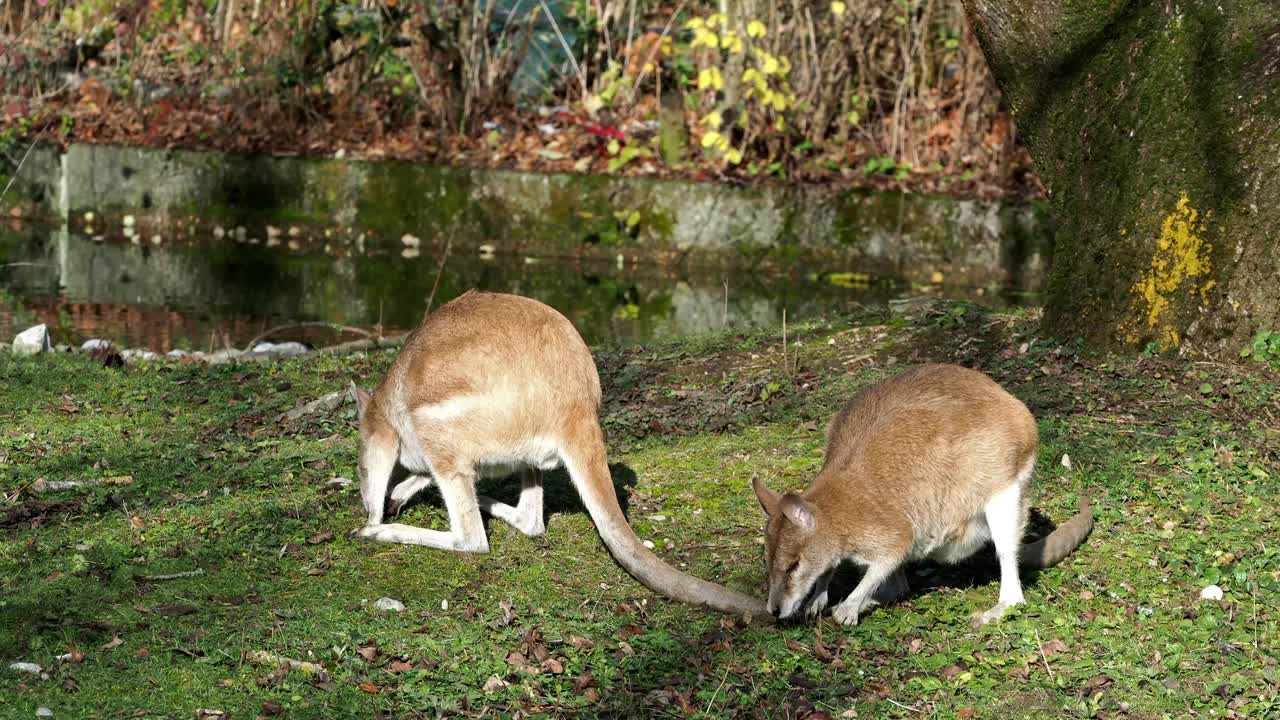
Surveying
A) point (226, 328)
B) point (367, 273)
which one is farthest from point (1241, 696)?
point (367, 273)

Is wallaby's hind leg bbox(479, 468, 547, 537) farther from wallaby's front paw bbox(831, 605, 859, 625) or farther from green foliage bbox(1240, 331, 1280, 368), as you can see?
green foliage bbox(1240, 331, 1280, 368)

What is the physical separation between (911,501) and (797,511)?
0.41 meters

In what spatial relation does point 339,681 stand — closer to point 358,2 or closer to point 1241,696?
point 1241,696

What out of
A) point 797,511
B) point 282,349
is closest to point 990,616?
point 797,511

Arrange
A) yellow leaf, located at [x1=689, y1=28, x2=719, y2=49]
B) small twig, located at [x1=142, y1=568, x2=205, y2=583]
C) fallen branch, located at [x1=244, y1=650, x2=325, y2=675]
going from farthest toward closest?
1. yellow leaf, located at [x1=689, y1=28, x2=719, y2=49]
2. small twig, located at [x1=142, y1=568, x2=205, y2=583]
3. fallen branch, located at [x1=244, y1=650, x2=325, y2=675]

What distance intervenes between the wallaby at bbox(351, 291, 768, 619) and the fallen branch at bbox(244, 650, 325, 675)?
956mm

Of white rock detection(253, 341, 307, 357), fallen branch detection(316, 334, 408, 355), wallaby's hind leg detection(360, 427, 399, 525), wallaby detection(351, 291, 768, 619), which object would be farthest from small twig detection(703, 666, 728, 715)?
white rock detection(253, 341, 307, 357)

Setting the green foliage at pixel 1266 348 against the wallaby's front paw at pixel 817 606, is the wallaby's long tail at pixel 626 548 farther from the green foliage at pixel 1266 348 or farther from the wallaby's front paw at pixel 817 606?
the green foliage at pixel 1266 348

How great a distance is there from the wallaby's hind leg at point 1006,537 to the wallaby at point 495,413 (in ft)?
3.68

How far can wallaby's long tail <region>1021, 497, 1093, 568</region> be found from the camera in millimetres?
4691

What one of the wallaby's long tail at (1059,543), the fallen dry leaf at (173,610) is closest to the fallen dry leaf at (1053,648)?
the wallaby's long tail at (1059,543)

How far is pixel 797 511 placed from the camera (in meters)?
4.21

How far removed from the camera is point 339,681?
404cm

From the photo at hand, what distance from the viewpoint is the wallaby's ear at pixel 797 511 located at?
4184 mm
